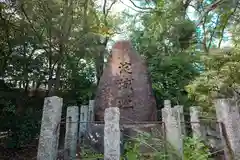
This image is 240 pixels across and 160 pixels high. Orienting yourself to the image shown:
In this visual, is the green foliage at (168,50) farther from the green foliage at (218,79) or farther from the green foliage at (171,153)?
the green foliage at (171,153)

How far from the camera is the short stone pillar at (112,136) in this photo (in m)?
3.06

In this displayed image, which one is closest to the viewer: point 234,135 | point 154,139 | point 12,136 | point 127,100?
point 234,135

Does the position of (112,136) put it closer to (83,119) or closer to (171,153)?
(171,153)

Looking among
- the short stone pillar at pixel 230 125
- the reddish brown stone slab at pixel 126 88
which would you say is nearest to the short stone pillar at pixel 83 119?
the reddish brown stone slab at pixel 126 88

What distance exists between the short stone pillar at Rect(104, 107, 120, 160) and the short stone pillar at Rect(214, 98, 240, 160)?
143 cm

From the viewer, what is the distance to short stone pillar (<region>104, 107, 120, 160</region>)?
10.0 feet

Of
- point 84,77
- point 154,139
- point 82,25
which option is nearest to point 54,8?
point 82,25

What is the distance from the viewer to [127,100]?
20.6 ft

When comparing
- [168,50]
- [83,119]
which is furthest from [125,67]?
[168,50]

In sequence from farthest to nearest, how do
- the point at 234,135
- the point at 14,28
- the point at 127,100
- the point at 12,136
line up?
the point at 14,28, the point at 12,136, the point at 127,100, the point at 234,135

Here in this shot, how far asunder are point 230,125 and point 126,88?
362cm

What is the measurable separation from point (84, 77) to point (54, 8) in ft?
9.62

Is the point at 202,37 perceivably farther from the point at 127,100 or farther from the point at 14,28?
the point at 14,28

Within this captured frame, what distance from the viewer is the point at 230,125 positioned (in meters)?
3.08
